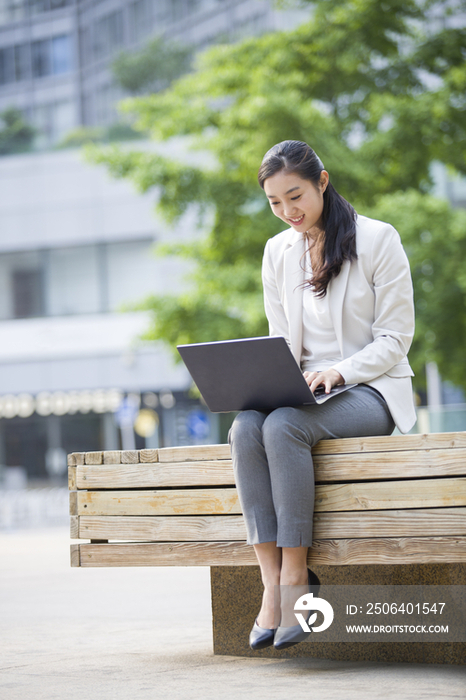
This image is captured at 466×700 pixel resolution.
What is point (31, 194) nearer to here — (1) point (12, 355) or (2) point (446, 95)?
(1) point (12, 355)

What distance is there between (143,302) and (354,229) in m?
9.92

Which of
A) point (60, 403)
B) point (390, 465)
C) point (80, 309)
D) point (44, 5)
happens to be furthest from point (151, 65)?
point (390, 465)

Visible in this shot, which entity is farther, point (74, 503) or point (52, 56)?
point (52, 56)

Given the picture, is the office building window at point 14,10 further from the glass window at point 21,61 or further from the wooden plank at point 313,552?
the wooden plank at point 313,552

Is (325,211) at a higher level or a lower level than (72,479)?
higher

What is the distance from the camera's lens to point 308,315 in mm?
3850

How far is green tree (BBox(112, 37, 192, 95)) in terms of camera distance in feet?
92.5

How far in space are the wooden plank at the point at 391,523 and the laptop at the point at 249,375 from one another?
1.50 ft

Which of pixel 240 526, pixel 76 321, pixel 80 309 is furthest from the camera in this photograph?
pixel 80 309

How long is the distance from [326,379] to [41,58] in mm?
29639

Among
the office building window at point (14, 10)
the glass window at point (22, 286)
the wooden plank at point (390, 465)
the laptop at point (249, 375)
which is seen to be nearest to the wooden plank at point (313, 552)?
the wooden plank at point (390, 465)

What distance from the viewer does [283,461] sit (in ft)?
11.1

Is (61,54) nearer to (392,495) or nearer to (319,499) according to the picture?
(319,499)

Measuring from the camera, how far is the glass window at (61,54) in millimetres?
30266
